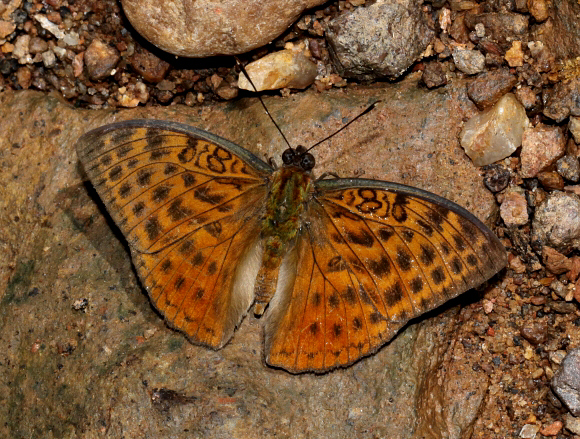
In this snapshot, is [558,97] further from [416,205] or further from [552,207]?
[416,205]

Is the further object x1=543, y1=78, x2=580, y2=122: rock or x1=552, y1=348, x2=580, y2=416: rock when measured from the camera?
x1=543, y1=78, x2=580, y2=122: rock

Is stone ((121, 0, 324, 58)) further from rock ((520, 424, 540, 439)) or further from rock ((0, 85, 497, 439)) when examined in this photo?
rock ((520, 424, 540, 439))

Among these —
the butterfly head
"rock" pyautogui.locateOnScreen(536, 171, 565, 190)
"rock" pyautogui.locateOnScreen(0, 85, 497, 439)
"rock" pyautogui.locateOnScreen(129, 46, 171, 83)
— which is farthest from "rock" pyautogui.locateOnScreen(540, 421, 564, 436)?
"rock" pyautogui.locateOnScreen(129, 46, 171, 83)

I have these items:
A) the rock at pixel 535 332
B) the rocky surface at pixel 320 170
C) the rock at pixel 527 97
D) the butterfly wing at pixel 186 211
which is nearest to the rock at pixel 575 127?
the rocky surface at pixel 320 170

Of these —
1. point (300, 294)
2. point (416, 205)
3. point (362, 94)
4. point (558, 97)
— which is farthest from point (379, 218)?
point (558, 97)

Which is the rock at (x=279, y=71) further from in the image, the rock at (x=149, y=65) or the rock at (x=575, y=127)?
the rock at (x=575, y=127)

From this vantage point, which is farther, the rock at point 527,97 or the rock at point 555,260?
the rock at point 527,97

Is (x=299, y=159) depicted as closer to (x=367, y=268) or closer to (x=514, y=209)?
(x=367, y=268)
